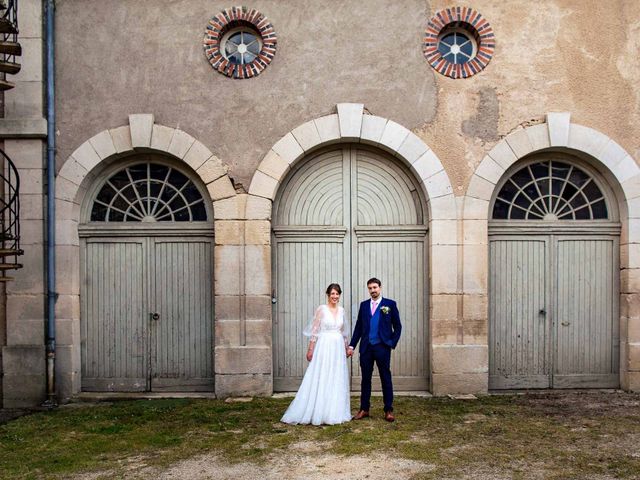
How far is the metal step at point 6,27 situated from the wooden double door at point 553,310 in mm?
6426

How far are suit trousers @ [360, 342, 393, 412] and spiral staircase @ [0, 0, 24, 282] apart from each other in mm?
4149

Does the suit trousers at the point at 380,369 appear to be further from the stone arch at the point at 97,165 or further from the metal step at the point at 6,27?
the metal step at the point at 6,27

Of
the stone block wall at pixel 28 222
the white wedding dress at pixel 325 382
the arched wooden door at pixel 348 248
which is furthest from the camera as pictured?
the arched wooden door at pixel 348 248

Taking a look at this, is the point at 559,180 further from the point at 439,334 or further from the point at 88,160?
the point at 88,160

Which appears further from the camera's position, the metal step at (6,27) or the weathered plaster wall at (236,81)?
the weathered plaster wall at (236,81)

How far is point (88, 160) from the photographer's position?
8.73 m

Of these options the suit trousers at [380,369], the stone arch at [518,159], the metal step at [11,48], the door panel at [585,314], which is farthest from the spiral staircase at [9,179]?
the door panel at [585,314]

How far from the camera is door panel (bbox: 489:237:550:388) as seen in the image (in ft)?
29.5

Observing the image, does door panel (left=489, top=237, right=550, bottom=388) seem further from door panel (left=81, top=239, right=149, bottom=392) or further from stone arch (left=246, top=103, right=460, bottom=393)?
door panel (left=81, top=239, right=149, bottom=392)

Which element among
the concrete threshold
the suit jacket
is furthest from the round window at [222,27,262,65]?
the concrete threshold

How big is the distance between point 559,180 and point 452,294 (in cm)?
214

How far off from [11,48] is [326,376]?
526 centimetres

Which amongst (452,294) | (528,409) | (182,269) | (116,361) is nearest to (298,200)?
(182,269)

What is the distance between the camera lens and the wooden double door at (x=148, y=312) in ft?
29.5
